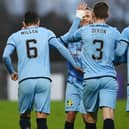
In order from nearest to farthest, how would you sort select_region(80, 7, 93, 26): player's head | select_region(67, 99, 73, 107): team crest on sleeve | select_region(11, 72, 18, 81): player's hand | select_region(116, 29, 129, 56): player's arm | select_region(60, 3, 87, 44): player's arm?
select_region(116, 29, 129, 56): player's arm, select_region(11, 72, 18, 81): player's hand, select_region(60, 3, 87, 44): player's arm, select_region(80, 7, 93, 26): player's head, select_region(67, 99, 73, 107): team crest on sleeve

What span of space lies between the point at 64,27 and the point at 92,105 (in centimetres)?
5654

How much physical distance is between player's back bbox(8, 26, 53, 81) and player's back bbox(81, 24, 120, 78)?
2.22ft

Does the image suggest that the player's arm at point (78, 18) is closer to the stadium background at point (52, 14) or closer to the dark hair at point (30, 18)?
the dark hair at point (30, 18)

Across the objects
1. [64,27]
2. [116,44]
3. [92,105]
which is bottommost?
[92,105]

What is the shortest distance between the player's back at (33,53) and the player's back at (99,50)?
26.7 inches

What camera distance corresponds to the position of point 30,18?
1239cm

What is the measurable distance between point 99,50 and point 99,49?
Result: 0.05 feet

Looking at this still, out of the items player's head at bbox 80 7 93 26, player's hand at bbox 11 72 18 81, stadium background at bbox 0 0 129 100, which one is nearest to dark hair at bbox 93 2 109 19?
player's head at bbox 80 7 93 26

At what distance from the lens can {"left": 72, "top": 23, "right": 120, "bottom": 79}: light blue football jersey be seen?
11.8 m

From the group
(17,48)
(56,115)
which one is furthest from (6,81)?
(17,48)

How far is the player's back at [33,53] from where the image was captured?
482 inches

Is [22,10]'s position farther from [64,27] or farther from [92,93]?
[92,93]

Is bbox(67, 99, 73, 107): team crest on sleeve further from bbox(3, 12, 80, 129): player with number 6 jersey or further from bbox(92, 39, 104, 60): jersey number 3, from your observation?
bbox(92, 39, 104, 60): jersey number 3

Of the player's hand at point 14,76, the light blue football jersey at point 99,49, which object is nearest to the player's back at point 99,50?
the light blue football jersey at point 99,49
